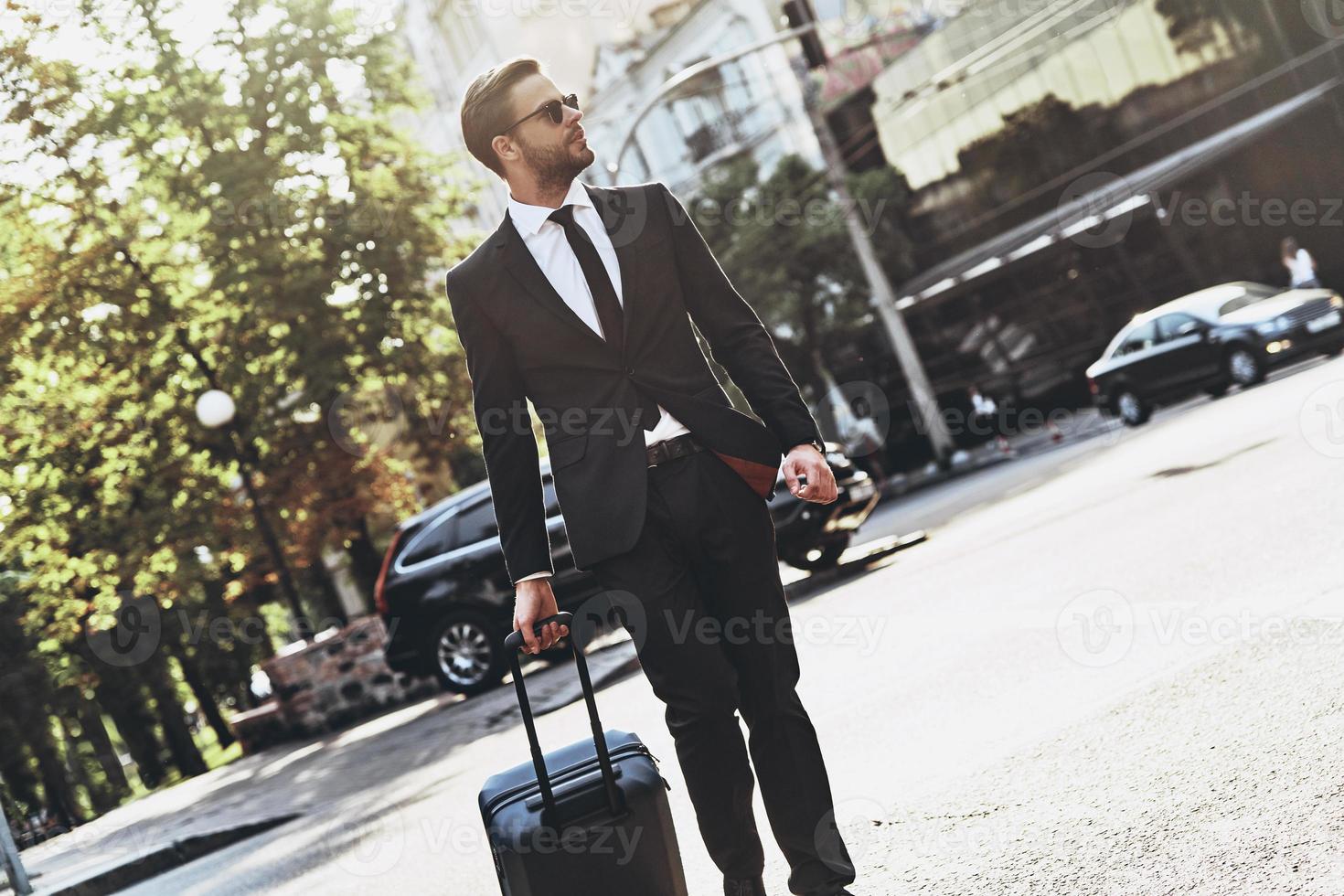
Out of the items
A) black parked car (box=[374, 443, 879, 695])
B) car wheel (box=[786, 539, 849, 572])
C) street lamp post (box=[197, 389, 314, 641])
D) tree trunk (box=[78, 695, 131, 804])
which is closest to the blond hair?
black parked car (box=[374, 443, 879, 695])

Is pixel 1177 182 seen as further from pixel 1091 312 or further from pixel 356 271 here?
pixel 356 271

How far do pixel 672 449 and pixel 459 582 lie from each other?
992 cm

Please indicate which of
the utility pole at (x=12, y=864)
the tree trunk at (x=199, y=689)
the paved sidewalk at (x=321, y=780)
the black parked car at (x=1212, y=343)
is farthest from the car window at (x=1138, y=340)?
the tree trunk at (x=199, y=689)

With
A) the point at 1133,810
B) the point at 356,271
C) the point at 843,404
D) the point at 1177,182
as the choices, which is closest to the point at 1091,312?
the point at 1177,182

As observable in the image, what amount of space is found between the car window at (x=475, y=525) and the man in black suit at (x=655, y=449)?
968cm

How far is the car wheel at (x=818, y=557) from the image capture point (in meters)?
12.5

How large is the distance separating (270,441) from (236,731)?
4.24m

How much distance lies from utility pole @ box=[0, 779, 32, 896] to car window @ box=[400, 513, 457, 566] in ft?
15.6

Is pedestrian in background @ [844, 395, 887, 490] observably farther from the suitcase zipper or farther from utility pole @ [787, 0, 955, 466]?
the suitcase zipper

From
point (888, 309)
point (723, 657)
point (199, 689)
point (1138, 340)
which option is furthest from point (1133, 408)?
point (199, 689)

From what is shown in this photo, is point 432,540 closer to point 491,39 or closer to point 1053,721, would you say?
point 1053,721

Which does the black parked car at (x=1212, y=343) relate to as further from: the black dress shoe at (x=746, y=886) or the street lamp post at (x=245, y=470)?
the black dress shoe at (x=746, y=886)

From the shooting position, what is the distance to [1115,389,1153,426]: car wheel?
19.8m

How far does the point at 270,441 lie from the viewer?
1875cm
